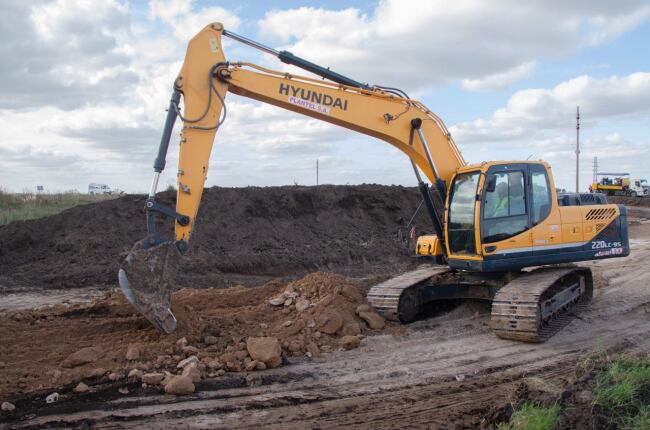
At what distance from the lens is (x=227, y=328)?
288 inches

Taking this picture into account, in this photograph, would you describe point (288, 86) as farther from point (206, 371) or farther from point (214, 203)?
point (214, 203)

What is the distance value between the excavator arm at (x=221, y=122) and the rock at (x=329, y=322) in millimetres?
1811

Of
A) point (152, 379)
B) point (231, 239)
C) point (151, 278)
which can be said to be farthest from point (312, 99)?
point (231, 239)

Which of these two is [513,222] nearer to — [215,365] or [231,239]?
[215,365]

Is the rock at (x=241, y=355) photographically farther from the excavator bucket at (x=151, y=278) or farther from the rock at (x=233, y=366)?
the excavator bucket at (x=151, y=278)

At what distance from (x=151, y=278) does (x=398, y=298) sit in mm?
3324

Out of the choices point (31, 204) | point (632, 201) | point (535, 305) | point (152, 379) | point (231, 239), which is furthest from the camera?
point (632, 201)

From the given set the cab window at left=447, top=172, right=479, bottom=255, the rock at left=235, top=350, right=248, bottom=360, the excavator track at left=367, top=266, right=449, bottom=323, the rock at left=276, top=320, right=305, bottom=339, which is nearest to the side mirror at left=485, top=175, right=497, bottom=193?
the cab window at left=447, top=172, right=479, bottom=255

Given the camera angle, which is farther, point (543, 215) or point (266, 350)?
point (543, 215)

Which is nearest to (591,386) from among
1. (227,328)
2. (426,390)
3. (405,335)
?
(426,390)

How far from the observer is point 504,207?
307 inches

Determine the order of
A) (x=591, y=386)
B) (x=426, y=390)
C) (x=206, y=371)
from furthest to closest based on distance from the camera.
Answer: (x=206, y=371) → (x=426, y=390) → (x=591, y=386)

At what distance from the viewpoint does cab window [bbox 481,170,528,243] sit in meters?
7.70

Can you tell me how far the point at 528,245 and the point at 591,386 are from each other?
335 centimetres
